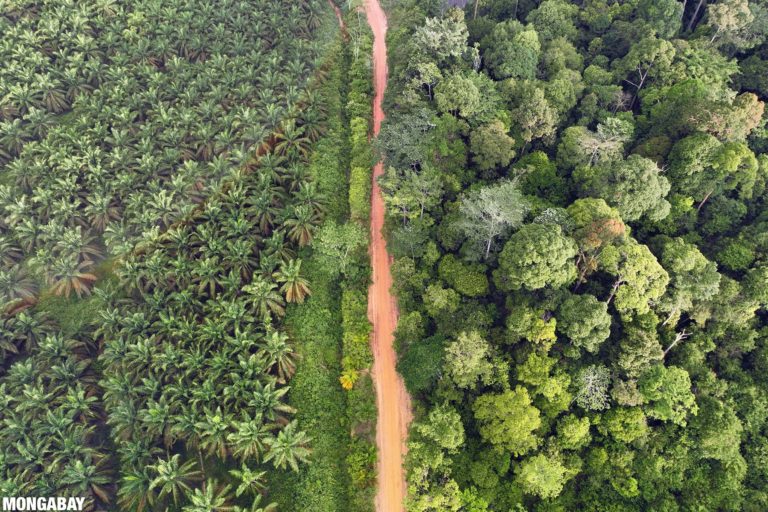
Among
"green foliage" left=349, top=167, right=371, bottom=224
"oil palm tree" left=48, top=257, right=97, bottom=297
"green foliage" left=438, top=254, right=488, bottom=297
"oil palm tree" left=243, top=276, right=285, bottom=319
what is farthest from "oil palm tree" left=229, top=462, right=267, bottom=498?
"green foliage" left=349, top=167, right=371, bottom=224

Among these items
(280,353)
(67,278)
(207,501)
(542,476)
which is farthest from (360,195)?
(542,476)

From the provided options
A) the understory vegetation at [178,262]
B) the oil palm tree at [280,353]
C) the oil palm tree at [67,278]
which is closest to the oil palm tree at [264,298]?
the understory vegetation at [178,262]

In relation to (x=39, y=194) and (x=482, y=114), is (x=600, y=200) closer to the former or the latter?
(x=482, y=114)

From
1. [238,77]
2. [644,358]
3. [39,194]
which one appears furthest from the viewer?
[238,77]

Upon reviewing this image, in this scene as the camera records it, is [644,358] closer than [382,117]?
Yes

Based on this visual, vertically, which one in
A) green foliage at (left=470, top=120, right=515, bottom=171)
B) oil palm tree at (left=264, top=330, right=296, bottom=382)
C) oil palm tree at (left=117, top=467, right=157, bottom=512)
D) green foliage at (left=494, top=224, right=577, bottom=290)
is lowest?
oil palm tree at (left=117, top=467, right=157, bottom=512)

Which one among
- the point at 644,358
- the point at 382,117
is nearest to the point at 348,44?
the point at 382,117

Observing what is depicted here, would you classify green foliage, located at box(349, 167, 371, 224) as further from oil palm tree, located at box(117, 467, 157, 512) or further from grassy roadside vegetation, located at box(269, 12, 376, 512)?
oil palm tree, located at box(117, 467, 157, 512)
